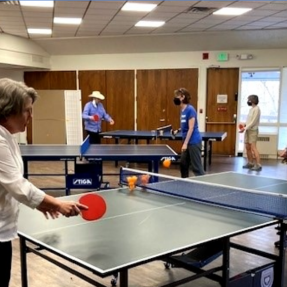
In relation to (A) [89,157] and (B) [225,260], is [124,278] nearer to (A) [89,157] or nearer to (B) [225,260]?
(B) [225,260]

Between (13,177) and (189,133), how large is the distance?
3.81m

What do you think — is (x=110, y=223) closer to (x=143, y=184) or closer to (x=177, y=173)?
(x=143, y=184)

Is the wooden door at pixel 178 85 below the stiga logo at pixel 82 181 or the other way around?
the other way around

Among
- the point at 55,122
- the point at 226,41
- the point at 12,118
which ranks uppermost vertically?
the point at 226,41

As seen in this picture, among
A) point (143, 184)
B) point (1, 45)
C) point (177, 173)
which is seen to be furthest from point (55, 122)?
point (143, 184)

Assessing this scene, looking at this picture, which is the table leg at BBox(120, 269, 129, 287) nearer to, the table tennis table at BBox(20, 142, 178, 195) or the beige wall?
the table tennis table at BBox(20, 142, 178, 195)

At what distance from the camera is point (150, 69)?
988 centimetres

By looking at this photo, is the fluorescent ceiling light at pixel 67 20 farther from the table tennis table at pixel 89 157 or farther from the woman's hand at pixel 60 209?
the woman's hand at pixel 60 209

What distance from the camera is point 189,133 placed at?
5172 mm

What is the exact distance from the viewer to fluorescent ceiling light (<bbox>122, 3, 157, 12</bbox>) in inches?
237

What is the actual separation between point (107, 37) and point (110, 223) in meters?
7.77

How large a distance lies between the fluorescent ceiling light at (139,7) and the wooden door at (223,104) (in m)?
3.65

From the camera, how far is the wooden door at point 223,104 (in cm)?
957

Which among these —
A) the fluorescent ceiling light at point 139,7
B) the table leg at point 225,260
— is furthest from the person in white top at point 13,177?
the fluorescent ceiling light at point 139,7
